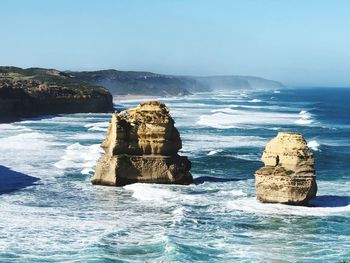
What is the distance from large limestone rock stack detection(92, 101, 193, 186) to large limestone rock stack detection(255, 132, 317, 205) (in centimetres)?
622

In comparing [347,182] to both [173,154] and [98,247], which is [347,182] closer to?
[173,154]

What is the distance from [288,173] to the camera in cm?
2734

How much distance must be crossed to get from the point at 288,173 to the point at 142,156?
27.4 feet

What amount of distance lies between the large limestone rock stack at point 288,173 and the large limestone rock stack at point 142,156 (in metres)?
→ 6.22

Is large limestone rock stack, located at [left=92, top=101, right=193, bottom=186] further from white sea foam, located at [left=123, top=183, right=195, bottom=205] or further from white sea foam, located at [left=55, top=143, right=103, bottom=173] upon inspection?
white sea foam, located at [left=55, top=143, right=103, bottom=173]

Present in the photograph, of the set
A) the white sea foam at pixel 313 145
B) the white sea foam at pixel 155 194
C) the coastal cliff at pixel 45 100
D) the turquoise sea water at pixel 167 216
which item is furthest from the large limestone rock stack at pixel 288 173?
the coastal cliff at pixel 45 100

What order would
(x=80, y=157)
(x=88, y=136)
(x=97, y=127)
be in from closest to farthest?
(x=80, y=157) → (x=88, y=136) → (x=97, y=127)

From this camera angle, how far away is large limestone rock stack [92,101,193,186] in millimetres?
33094

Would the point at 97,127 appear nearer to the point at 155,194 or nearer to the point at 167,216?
the point at 155,194

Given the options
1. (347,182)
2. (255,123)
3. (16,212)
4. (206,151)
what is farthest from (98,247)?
(255,123)

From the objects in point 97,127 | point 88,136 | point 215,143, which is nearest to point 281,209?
point 215,143

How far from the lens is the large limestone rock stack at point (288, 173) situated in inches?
1078

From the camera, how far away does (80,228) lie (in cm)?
2509

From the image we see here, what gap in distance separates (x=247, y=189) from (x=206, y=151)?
15168 mm
